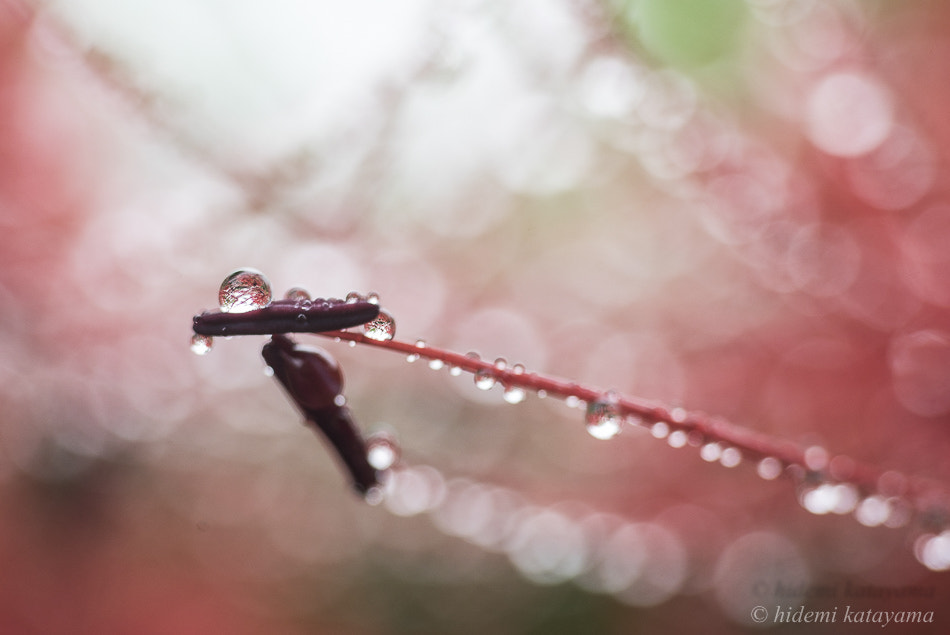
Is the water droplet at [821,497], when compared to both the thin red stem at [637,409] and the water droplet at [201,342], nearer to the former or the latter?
the thin red stem at [637,409]

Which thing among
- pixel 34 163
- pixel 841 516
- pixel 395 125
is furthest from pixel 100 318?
pixel 841 516

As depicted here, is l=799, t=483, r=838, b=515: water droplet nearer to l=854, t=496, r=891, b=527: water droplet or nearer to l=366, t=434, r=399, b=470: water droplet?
l=854, t=496, r=891, b=527: water droplet

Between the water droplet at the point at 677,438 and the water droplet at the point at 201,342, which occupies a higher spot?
the water droplet at the point at 677,438

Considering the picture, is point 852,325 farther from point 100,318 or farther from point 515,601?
point 100,318

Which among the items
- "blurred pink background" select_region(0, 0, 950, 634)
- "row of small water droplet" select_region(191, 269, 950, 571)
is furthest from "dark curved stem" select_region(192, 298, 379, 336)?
"blurred pink background" select_region(0, 0, 950, 634)

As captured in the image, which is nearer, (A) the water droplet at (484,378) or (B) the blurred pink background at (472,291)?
(A) the water droplet at (484,378)

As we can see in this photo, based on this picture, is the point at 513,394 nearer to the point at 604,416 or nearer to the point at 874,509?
the point at 604,416

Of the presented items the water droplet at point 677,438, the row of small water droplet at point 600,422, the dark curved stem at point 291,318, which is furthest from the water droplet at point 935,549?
the dark curved stem at point 291,318
